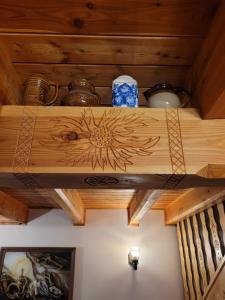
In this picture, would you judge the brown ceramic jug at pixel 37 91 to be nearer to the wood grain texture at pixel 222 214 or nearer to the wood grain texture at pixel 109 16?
the wood grain texture at pixel 109 16

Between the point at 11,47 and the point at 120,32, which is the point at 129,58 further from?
the point at 11,47

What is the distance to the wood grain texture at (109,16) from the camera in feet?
2.13

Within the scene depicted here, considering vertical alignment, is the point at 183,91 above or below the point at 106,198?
below

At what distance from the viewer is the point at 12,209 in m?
2.60

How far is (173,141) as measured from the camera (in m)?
0.72

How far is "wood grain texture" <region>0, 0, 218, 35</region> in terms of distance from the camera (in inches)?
25.5

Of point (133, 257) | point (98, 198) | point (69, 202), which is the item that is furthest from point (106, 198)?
point (133, 257)

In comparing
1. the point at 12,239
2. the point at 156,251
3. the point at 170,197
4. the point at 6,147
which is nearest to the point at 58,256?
the point at 12,239

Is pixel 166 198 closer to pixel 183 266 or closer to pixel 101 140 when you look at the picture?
pixel 183 266

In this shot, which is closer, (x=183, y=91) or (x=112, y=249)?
(x=183, y=91)

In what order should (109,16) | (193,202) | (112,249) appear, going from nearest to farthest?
(109,16) < (193,202) < (112,249)

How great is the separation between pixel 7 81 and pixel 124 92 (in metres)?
0.40

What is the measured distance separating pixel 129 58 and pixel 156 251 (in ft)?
9.19

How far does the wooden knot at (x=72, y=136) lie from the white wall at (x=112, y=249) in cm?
258
